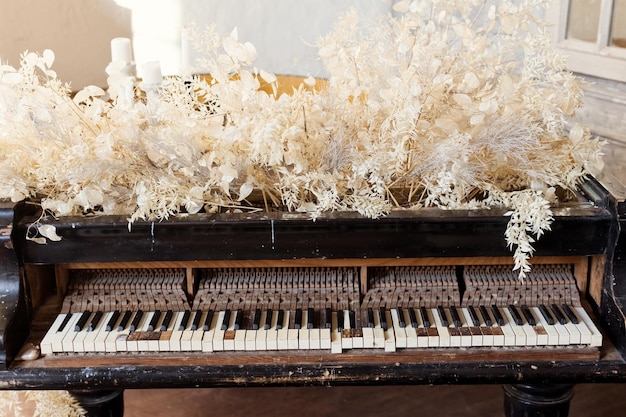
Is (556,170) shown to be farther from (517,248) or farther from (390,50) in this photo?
(390,50)

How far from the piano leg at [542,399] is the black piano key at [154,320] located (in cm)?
100

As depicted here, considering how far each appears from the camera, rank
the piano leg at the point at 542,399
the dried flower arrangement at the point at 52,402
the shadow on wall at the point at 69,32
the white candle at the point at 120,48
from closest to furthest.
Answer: the piano leg at the point at 542,399, the dried flower arrangement at the point at 52,402, the white candle at the point at 120,48, the shadow on wall at the point at 69,32

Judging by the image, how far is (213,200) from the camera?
2.18 meters

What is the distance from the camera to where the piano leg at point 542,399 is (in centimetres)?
227

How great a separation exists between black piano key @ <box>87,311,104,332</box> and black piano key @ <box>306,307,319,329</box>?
0.55 meters

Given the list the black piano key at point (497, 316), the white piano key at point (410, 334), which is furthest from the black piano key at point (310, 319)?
the black piano key at point (497, 316)

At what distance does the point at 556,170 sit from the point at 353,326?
26.7 inches

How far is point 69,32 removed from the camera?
15.5 ft

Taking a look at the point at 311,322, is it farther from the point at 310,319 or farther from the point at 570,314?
the point at 570,314

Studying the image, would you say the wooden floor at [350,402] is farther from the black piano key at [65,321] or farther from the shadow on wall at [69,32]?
the shadow on wall at [69,32]

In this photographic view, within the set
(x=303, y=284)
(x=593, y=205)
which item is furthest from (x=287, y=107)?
(x=593, y=205)

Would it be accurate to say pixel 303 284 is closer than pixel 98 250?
No

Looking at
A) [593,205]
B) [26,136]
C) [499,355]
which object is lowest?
[499,355]

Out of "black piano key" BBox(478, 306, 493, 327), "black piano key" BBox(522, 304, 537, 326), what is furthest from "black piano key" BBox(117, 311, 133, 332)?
"black piano key" BBox(522, 304, 537, 326)
